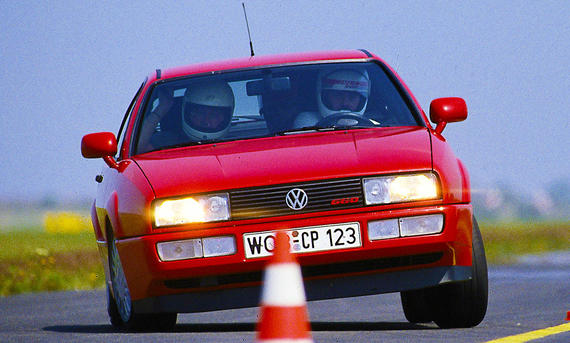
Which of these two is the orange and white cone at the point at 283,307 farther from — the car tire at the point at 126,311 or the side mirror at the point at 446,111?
the side mirror at the point at 446,111

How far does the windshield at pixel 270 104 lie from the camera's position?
780cm

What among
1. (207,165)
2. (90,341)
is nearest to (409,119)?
(207,165)

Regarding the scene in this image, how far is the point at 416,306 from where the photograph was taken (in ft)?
26.3

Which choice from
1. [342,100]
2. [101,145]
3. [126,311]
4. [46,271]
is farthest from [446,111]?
[46,271]

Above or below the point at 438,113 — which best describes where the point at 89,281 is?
below

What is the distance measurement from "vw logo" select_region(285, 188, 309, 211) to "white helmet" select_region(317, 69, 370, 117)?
1.14 metres

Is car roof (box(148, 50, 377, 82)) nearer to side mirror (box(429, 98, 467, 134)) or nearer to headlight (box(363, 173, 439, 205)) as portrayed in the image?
side mirror (box(429, 98, 467, 134))

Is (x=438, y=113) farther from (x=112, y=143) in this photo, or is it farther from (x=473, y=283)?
(x=112, y=143)

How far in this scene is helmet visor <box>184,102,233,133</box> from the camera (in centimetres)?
787

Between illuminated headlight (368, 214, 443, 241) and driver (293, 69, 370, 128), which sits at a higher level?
driver (293, 69, 370, 128)

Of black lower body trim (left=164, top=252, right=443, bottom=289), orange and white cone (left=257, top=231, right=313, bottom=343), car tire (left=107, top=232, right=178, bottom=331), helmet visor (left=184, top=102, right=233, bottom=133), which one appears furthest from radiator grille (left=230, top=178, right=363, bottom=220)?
orange and white cone (left=257, top=231, right=313, bottom=343)

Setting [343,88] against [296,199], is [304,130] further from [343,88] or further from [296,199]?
[296,199]

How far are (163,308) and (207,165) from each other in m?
0.78

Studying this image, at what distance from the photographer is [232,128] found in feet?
25.8
